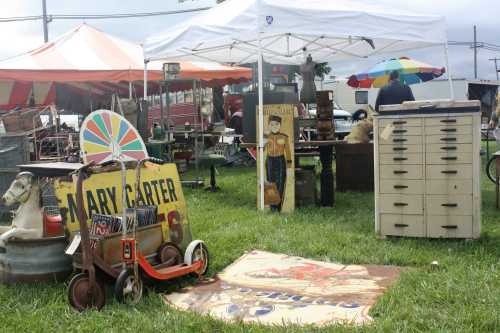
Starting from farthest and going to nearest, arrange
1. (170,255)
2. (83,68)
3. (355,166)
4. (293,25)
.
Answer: (83,68) < (355,166) < (293,25) < (170,255)

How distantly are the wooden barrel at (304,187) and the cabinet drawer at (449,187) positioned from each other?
218cm

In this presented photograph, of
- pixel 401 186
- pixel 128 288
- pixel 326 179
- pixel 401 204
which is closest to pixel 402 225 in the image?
pixel 401 204

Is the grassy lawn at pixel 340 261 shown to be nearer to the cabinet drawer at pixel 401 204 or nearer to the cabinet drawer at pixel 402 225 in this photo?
the cabinet drawer at pixel 402 225

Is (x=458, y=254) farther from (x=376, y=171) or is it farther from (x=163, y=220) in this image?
(x=163, y=220)

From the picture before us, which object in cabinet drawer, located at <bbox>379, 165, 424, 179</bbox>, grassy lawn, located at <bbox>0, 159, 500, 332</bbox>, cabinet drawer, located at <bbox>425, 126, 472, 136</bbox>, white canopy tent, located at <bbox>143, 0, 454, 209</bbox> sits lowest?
grassy lawn, located at <bbox>0, 159, 500, 332</bbox>

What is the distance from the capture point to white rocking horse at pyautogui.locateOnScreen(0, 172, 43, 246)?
163 inches

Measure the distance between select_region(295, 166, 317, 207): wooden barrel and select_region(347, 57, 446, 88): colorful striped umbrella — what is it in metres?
8.32

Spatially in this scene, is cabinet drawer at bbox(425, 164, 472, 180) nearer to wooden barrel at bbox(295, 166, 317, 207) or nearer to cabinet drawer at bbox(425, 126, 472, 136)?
cabinet drawer at bbox(425, 126, 472, 136)

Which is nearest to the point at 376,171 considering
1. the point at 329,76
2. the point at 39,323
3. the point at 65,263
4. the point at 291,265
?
the point at 291,265

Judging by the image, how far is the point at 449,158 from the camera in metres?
5.15

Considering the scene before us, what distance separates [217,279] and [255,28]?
3.36 metres

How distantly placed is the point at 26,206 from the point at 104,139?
78cm

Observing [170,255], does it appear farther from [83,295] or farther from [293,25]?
[293,25]

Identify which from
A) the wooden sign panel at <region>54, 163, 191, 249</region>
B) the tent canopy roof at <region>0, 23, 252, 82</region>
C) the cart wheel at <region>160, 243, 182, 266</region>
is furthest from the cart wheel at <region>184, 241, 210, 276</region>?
the tent canopy roof at <region>0, 23, 252, 82</region>
